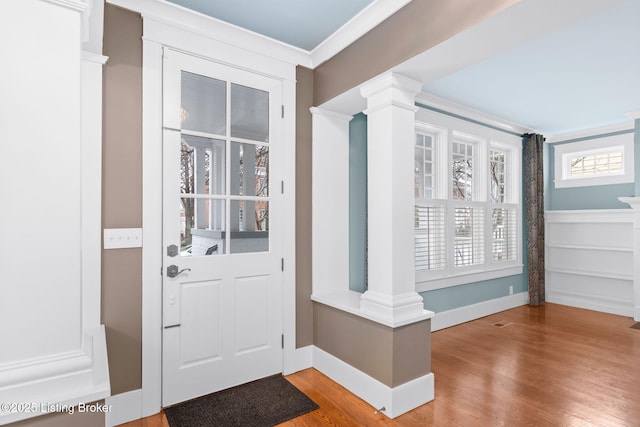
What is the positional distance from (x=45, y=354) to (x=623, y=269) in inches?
249

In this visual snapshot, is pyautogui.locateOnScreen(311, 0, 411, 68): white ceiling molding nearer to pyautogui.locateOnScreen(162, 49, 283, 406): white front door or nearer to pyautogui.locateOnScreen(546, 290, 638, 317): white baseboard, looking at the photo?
pyautogui.locateOnScreen(162, 49, 283, 406): white front door

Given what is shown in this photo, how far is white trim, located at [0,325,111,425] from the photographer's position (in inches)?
40.1

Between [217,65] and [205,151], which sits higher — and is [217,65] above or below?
above

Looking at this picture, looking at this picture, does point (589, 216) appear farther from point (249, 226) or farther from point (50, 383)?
point (50, 383)

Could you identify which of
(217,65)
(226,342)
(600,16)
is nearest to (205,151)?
(217,65)

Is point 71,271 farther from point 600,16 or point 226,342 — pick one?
point 600,16

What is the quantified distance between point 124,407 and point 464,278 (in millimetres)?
3720

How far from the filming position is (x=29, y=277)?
1059mm

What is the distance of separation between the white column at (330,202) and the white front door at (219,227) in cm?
35

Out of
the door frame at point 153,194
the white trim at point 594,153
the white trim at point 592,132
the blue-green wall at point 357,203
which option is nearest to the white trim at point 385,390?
the blue-green wall at point 357,203

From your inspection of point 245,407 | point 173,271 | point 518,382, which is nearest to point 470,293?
point 518,382

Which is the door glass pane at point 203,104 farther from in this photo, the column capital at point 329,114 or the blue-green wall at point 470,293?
the blue-green wall at point 470,293

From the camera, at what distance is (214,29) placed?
97.1 inches

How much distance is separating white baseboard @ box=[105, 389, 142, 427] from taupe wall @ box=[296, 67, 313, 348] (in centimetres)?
121
